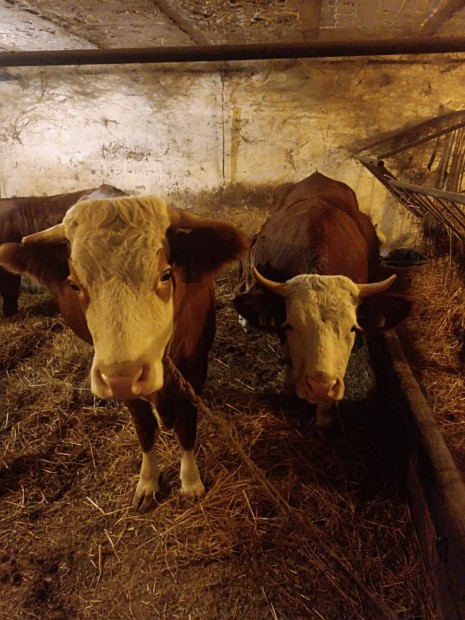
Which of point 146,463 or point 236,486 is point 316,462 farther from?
point 146,463

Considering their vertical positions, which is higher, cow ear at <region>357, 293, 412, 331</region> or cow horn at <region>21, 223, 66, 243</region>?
cow horn at <region>21, 223, 66, 243</region>

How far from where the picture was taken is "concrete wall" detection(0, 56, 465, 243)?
190 inches

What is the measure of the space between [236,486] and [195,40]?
13.9ft

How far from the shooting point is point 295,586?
2053mm

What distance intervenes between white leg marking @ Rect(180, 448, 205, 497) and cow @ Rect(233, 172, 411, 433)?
2.63 ft

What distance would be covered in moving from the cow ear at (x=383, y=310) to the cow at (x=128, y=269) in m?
1.00

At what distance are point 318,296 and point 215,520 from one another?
145cm

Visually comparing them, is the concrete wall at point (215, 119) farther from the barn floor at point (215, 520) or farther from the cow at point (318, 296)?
the barn floor at point (215, 520)

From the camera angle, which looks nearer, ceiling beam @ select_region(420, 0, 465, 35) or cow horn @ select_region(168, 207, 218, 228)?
Answer: cow horn @ select_region(168, 207, 218, 228)

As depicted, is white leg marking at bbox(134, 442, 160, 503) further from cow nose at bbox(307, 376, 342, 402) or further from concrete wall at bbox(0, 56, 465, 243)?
concrete wall at bbox(0, 56, 465, 243)

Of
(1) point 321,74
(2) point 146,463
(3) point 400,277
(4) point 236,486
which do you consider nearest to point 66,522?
(2) point 146,463

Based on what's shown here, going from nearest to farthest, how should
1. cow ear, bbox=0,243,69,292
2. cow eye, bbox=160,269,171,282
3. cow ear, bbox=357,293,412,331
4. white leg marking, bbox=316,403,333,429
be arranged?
cow eye, bbox=160,269,171,282 < cow ear, bbox=0,243,69,292 < cow ear, bbox=357,293,412,331 < white leg marking, bbox=316,403,333,429

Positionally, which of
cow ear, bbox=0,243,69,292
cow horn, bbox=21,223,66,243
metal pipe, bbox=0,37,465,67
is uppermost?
metal pipe, bbox=0,37,465,67

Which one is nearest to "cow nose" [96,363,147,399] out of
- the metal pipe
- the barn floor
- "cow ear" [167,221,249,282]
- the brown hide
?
"cow ear" [167,221,249,282]
